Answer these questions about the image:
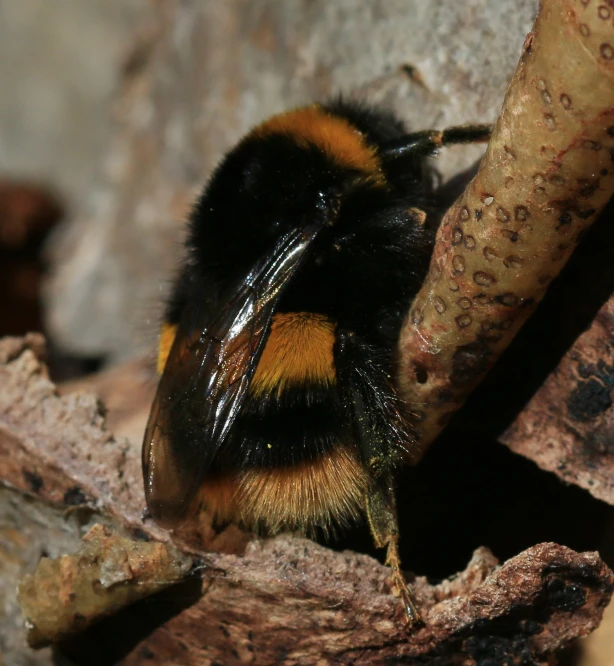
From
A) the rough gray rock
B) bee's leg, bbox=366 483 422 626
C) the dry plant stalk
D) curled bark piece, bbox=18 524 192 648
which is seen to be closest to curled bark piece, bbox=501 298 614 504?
the dry plant stalk

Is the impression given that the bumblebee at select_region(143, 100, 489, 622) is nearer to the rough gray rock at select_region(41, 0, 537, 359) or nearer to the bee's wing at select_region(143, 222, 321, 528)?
the bee's wing at select_region(143, 222, 321, 528)

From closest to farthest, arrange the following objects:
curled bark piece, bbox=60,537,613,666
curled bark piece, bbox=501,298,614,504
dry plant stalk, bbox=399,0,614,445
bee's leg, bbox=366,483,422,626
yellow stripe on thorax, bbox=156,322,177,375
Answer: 1. dry plant stalk, bbox=399,0,614,445
2. curled bark piece, bbox=60,537,613,666
3. curled bark piece, bbox=501,298,614,504
4. bee's leg, bbox=366,483,422,626
5. yellow stripe on thorax, bbox=156,322,177,375

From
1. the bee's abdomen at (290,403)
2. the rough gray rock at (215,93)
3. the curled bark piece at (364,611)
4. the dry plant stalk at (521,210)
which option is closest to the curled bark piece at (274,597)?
the curled bark piece at (364,611)

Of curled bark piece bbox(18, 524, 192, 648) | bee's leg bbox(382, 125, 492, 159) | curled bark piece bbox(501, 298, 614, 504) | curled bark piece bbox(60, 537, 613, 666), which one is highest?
bee's leg bbox(382, 125, 492, 159)

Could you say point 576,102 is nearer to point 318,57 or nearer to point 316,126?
point 316,126

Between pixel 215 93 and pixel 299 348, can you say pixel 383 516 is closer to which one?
pixel 299 348

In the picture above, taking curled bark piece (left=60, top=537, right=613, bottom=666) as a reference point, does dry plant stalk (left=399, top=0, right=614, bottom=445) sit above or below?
above

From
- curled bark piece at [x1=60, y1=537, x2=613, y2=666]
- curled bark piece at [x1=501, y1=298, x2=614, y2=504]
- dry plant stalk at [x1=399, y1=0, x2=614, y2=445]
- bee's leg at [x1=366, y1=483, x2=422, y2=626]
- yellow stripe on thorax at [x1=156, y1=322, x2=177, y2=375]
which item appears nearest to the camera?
dry plant stalk at [x1=399, y1=0, x2=614, y2=445]

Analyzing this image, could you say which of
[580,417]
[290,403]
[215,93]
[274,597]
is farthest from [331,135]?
[215,93]
